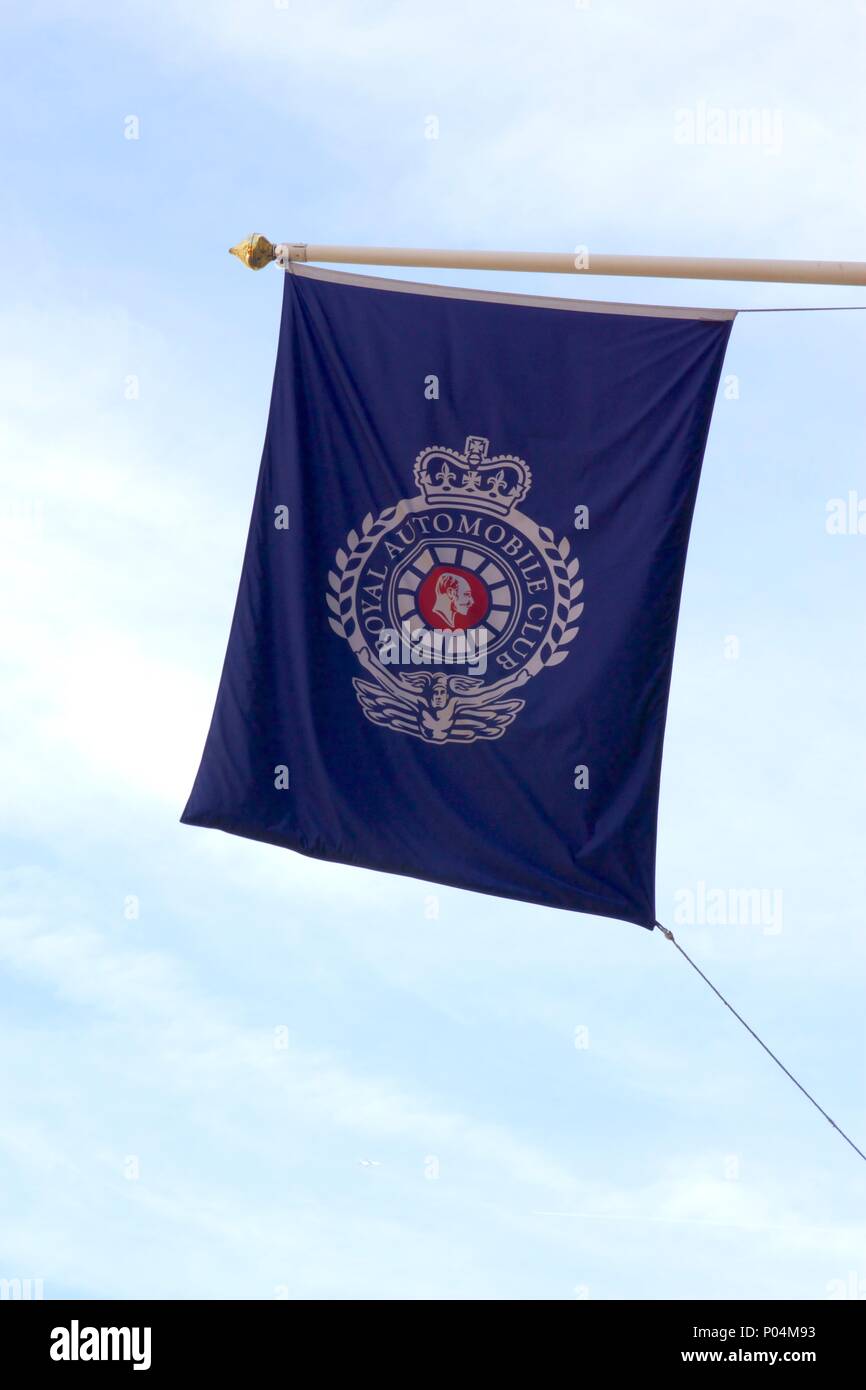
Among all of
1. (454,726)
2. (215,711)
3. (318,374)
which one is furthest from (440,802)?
(318,374)

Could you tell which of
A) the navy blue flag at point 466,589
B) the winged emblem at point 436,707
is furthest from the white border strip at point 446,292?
the winged emblem at point 436,707

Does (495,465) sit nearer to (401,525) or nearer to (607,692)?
(401,525)

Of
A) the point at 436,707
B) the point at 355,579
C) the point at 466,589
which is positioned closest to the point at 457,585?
the point at 466,589

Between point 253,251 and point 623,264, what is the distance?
239cm

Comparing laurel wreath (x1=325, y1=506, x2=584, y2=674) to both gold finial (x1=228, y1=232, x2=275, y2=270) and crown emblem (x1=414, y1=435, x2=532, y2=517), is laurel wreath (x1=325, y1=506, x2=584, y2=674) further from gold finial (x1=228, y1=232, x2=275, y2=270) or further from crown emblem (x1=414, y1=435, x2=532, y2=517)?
gold finial (x1=228, y1=232, x2=275, y2=270)

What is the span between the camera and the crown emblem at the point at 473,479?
1341 centimetres

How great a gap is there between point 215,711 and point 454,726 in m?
1.51

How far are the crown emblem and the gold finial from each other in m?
1.64

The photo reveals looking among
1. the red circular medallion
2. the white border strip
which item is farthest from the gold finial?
the red circular medallion

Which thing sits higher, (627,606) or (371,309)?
(371,309)

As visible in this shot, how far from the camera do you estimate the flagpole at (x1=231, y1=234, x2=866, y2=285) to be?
1291 cm

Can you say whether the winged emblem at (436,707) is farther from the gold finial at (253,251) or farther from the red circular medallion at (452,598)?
the gold finial at (253,251)

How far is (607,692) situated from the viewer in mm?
13047

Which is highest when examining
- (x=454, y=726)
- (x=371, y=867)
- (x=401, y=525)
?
(x=401, y=525)
